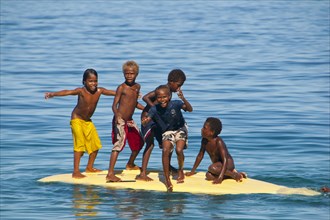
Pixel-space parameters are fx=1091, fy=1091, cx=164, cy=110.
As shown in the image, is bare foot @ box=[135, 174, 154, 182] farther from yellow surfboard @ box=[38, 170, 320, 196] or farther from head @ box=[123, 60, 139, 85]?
head @ box=[123, 60, 139, 85]

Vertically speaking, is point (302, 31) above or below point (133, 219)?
above

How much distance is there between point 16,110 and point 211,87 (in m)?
5.90

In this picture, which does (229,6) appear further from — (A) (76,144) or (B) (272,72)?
(A) (76,144)

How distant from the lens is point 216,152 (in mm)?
15406

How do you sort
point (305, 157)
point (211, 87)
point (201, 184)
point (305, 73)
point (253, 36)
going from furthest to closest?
point (253, 36) < point (305, 73) < point (211, 87) < point (305, 157) < point (201, 184)

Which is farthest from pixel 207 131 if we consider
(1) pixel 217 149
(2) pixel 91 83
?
(2) pixel 91 83

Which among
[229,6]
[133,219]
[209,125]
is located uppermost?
[229,6]

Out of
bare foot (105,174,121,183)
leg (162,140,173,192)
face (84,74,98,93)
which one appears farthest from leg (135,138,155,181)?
face (84,74,98,93)

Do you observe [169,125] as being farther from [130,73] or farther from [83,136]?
[83,136]

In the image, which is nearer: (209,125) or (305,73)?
(209,125)

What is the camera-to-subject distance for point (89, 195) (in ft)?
50.8

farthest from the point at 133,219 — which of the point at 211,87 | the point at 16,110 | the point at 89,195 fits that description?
the point at 211,87

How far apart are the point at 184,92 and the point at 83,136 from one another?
11753 mm

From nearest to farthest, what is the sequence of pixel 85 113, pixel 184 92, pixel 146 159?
1. pixel 146 159
2. pixel 85 113
3. pixel 184 92
